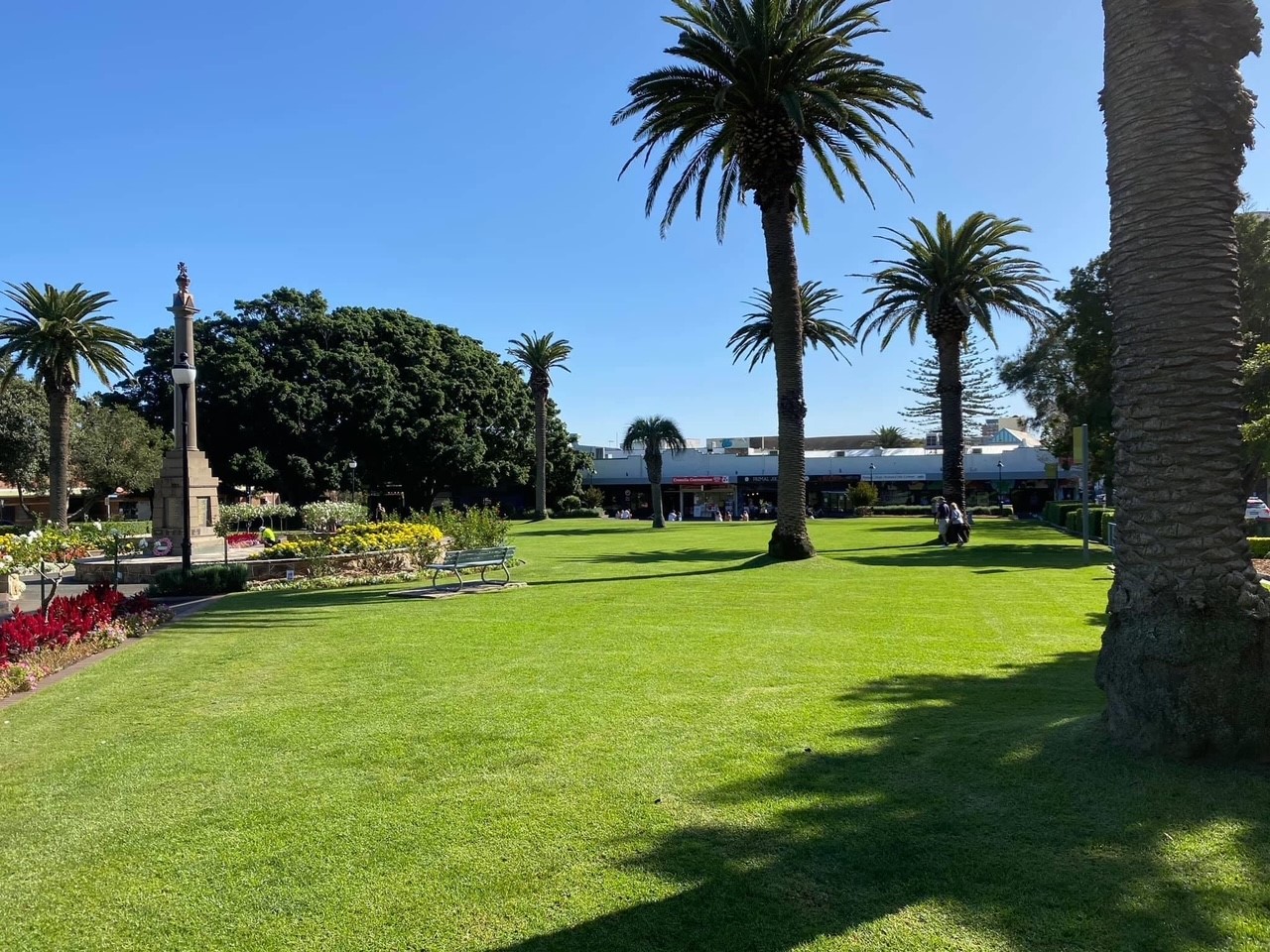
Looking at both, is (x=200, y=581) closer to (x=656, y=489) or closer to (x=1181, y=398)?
(x=1181, y=398)

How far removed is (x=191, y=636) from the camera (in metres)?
11.0

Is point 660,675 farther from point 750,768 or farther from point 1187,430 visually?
point 1187,430

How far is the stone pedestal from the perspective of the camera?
22.8m

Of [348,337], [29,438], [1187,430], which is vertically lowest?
[1187,430]

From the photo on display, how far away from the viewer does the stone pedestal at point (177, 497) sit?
2280 cm

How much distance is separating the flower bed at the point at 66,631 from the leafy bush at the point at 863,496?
48930mm

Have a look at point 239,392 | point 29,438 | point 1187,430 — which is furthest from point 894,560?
point 29,438

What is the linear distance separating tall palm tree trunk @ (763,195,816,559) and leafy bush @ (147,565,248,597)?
452 inches

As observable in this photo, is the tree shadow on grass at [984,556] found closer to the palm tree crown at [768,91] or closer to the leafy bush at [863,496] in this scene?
the palm tree crown at [768,91]

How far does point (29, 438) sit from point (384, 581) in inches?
1522

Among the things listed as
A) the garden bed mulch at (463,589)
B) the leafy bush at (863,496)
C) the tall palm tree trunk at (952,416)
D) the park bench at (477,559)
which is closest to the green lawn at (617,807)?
the garden bed mulch at (463,589)

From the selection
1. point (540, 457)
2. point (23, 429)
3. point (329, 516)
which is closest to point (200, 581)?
point (329, 516)

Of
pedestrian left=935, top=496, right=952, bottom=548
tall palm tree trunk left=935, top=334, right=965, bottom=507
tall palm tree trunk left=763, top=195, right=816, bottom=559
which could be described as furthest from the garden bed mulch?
tall palm tree trunk left=935, top=334, right=965, bottom=507

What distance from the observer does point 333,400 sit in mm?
41438
